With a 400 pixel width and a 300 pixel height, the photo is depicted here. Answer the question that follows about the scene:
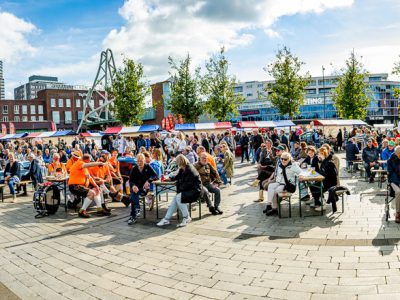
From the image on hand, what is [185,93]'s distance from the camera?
39.2m

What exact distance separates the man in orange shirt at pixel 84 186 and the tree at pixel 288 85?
1090 inches

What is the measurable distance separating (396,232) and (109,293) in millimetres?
4986

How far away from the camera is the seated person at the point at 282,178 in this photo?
780cm

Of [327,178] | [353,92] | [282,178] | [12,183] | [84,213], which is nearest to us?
[282,178]

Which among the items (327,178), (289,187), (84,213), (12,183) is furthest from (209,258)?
(12,183)

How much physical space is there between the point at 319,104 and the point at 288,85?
219 feet

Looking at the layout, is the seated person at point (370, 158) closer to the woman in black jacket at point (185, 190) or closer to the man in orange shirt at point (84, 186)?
the woman in black jacket at point (185, 190)

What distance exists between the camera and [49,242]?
6727 mm

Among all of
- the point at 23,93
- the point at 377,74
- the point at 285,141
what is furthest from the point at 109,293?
the point at 23,93

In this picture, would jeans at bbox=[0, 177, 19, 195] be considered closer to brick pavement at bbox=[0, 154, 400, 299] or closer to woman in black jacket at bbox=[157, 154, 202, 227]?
brick pavement at bbox=[0, 154, 400, 299]

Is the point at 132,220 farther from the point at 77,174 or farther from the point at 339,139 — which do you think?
the point at 339,139

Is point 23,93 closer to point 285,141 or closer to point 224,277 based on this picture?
point 285,141

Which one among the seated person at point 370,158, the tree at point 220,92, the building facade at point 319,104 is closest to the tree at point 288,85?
the tree at point 220,92

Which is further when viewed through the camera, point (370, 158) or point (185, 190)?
point (370, 158)
